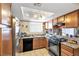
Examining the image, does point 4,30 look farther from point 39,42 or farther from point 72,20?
point 39,42

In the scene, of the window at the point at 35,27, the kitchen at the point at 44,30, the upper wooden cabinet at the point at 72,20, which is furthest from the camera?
the window at the point at 35,27

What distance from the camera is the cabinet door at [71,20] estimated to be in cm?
271

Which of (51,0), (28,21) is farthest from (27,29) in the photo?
(51,0)

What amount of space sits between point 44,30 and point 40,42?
135cm

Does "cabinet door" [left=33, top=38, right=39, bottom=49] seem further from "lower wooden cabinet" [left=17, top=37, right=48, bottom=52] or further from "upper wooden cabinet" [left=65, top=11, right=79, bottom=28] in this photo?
"upper wooden cabinet" [left=65, top=11, right=79, bottom=28]

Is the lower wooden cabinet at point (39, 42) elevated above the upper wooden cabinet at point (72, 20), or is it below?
below

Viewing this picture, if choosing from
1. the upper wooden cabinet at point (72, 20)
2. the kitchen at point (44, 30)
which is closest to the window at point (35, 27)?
the kitchen at point (44, 30)

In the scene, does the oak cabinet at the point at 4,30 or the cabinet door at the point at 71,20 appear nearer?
the oak cabinet at the point at 4,30

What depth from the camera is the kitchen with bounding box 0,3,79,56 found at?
216cm

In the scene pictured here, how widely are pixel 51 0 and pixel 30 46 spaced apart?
4114 mm

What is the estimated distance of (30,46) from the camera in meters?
4.70

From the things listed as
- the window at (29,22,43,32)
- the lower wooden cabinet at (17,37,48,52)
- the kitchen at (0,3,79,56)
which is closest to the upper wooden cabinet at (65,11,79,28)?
the kitchen at (0,3,79,56)

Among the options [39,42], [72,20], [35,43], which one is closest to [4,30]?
[72,20]

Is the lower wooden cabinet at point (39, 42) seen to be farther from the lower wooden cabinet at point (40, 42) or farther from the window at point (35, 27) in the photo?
the window at point (35, 27)
